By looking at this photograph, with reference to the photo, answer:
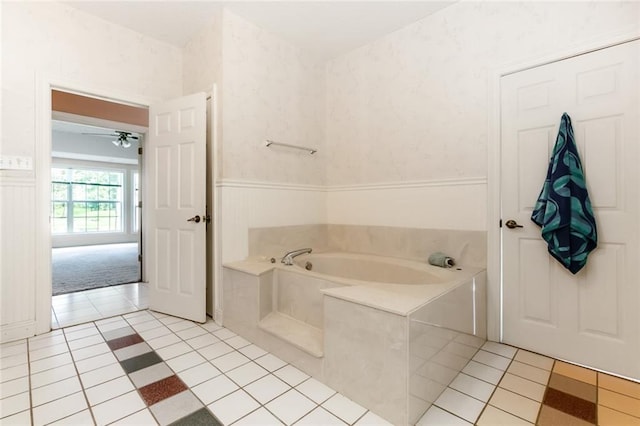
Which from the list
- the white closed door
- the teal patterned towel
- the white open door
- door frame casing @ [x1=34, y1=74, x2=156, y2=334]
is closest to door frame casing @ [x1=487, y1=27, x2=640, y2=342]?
the white closed door

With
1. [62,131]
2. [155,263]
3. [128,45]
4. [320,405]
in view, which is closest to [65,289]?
[155,263]

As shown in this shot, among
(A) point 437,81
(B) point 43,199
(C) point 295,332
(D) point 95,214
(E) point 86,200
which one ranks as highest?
(A) point 437,81

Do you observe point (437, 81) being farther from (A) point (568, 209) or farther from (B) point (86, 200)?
(B) point (86, 200)

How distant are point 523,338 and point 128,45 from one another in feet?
12.6

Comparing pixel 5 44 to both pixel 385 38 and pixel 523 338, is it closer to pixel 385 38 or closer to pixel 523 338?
pixel 385 38

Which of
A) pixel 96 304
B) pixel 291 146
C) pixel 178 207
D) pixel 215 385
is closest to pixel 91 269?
pixel 96 304

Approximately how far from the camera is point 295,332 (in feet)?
6.05

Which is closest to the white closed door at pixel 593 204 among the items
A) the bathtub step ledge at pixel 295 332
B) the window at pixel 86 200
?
the bathtub step ledge at pixel 295 332

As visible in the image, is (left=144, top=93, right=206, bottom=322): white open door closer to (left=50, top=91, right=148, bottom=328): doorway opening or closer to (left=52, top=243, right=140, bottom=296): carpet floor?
(left=50, top=91, right=148, bottom=328): doorway opening

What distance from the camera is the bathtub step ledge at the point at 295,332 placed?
1.66m

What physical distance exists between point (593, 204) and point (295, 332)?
1915mm

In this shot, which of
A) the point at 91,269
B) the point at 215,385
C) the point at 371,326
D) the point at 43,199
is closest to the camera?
the point at 371,326

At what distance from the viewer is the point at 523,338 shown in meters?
1.97

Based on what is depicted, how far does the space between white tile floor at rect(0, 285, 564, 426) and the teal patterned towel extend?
2.27 ft
